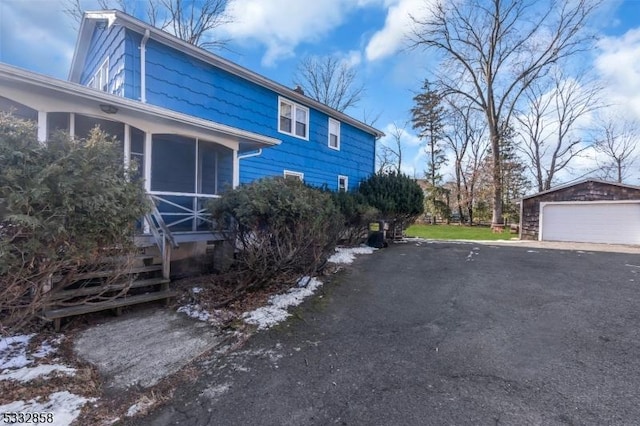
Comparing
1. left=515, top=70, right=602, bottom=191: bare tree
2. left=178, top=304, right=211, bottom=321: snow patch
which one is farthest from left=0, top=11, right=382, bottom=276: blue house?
left=515, top=70, right=602, bottom=191: bare tree

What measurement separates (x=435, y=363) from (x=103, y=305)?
423cm

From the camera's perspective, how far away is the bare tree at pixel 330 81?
25.8 m

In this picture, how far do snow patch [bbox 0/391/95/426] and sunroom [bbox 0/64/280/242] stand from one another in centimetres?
219

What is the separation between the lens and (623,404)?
2.66 m

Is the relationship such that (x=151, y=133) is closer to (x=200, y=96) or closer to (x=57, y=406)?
(x=200, y=96)

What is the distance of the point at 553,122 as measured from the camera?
93.9ft

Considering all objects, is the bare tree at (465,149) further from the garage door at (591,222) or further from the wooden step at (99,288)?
the wooden step at (99,288)

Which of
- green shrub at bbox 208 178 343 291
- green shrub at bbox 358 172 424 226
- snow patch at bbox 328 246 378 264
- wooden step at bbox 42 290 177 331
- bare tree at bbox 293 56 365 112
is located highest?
bare tree at bbox 293 56 365 112

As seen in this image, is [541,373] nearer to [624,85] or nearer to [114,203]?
[114,203]

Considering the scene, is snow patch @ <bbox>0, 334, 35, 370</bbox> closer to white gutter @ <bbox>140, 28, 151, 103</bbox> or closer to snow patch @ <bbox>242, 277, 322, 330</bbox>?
snow patch @ <bbox>242, 277, 322, 330</bbox>

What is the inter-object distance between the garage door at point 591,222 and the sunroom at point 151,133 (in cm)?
1589

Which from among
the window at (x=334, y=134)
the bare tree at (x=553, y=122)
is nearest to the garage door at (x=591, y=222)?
the window at (x=334, y=134)

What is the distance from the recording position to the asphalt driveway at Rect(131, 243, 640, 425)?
2.59 meters

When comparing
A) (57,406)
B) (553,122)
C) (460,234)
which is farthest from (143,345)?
(553,122)
